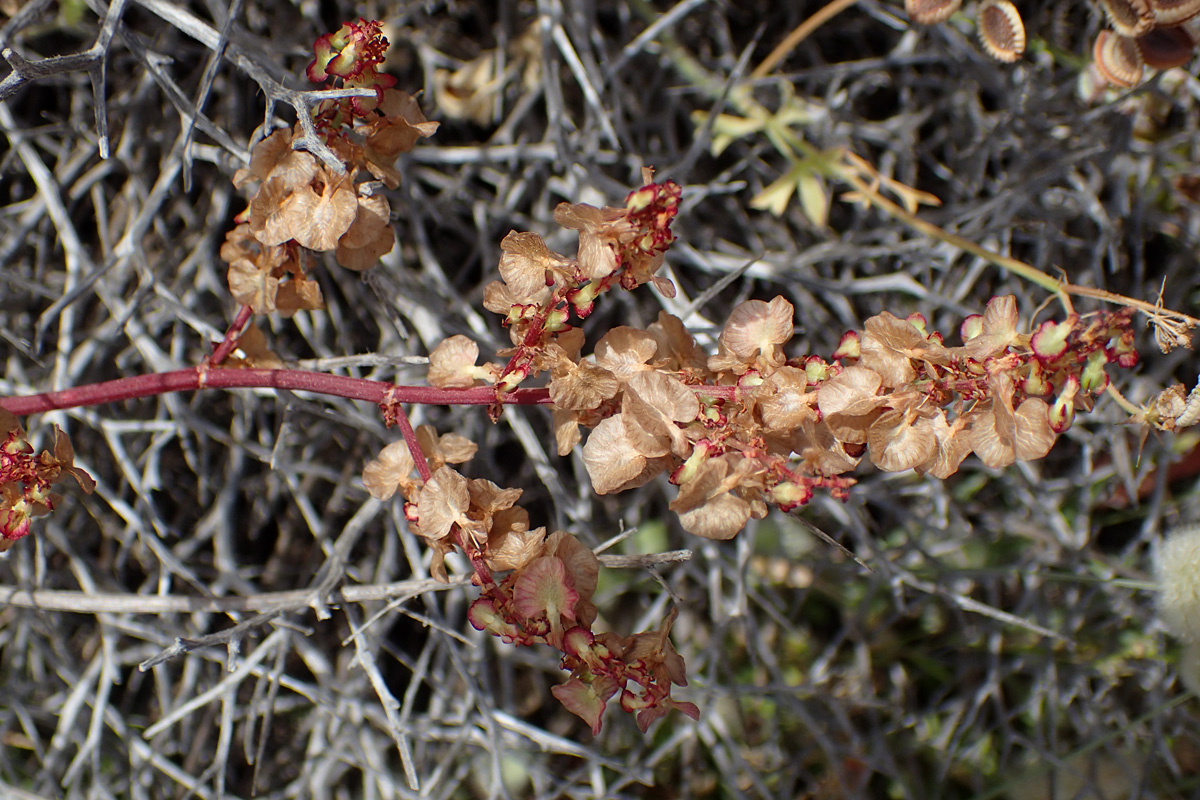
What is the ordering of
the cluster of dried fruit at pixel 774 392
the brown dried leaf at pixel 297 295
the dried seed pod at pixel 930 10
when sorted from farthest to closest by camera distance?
the dried seed pod at pixel 930 10 → the brown dried leaf at pixel 297 295 → the cluster of dried fruit at pixel 774 392

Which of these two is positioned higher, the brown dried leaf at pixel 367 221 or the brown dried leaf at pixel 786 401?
the brown dried leaf at pixel 367 221

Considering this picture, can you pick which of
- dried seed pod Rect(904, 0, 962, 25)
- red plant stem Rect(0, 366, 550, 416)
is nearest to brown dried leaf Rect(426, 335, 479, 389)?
red plant stem Rect(0, 366, 550, 416)

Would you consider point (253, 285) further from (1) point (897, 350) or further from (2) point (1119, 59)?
(2) point (1119, 59)

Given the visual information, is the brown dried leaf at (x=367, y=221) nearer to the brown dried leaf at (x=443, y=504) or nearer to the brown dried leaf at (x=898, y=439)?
the brown dried leaf at (x=443, y=504)

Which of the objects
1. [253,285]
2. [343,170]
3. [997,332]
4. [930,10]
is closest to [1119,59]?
[930,10]

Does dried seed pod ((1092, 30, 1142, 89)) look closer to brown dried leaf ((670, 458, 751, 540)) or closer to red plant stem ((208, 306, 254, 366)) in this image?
brown dried leaf ((670, 458, 751, 540))

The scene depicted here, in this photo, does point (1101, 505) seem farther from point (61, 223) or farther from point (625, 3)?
point (61, 223)

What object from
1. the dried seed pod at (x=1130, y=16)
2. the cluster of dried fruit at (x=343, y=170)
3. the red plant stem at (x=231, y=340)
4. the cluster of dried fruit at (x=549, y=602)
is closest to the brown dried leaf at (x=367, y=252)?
the cluster of dried fruit at (x=343, y=170)

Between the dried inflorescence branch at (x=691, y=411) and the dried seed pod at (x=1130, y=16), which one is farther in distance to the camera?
the dried seed pod at (x=1130, y=16)
